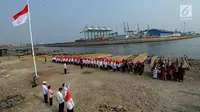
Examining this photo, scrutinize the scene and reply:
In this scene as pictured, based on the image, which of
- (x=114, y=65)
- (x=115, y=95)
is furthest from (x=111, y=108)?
(x=114, y=65)

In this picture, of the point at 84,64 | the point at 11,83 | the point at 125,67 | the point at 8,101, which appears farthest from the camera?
the point at 84,64

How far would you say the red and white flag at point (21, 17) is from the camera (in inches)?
551

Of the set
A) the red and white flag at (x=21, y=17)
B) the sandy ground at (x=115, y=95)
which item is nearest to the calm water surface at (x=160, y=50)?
the sandy ground at (x=115, y=95)

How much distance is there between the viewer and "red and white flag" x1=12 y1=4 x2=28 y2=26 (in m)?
14.0

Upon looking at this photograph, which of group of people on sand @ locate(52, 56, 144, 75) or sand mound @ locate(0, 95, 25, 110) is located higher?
group of people on sand @ locate(52, 56, 144, 75)

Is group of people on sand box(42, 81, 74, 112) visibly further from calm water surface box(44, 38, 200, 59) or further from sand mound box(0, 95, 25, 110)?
calm water surface box(44, 38, 200, 59)

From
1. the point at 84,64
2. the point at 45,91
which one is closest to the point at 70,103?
the point at 45,91

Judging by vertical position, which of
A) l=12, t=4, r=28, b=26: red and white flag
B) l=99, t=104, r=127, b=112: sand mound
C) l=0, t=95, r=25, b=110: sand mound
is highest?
l=12, t=4, r=28, b=26: red and white flag

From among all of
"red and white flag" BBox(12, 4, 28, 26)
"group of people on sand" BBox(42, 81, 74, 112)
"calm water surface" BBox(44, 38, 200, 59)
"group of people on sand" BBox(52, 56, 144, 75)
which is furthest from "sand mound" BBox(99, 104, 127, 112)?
"calm water surface" BBox(44, 38, 200, 59)

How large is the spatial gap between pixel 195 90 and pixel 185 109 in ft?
12.5

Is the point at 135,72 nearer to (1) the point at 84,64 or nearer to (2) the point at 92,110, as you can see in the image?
(1) the point at 84,64

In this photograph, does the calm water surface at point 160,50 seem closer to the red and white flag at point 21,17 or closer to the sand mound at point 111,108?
the sand mound at point 111,108

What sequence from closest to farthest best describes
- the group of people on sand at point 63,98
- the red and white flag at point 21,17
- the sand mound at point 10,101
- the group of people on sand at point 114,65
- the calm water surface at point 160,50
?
the group of people on sand at point 63,98 → the sand mound at point 10,101 → the red and white flag at point 21,17 → the group of people on sand at point 114,65 → the calm water surface at point 160,50

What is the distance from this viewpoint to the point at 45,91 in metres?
10.2
